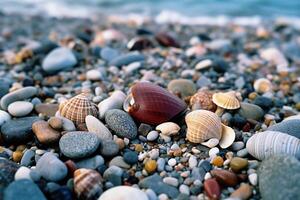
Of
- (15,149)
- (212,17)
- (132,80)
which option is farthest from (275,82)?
(212,17)

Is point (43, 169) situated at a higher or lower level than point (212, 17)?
higher

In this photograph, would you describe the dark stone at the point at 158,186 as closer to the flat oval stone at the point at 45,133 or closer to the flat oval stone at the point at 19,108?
the flat oval stone at the point at 45,133

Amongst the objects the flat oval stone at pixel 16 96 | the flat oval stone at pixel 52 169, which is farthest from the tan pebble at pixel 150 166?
the flat oval stone at pixel 16 96

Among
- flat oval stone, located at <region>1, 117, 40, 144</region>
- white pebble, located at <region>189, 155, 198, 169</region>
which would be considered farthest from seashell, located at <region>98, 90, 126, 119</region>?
white pebble, located at <region>189, 155, 198, 169</region>

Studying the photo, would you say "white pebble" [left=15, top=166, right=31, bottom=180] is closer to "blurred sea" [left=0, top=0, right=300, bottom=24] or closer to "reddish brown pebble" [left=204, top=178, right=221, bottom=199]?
"reddish brown pebble" [left=204, top=178, right=221, bottom=199]

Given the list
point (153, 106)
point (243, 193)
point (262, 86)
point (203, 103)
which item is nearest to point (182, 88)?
point (203, 103)

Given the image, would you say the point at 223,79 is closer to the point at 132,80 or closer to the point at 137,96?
the point at 132,80
